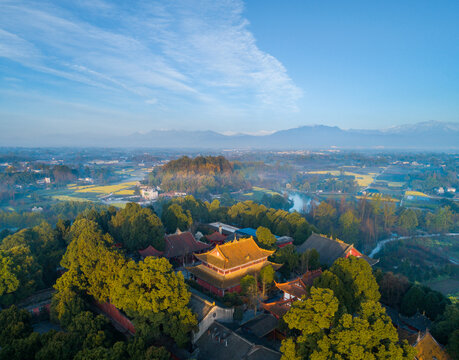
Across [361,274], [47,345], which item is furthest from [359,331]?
[47,345]

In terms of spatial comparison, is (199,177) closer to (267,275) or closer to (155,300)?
(267,275)

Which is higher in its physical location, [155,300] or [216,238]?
[155,300]

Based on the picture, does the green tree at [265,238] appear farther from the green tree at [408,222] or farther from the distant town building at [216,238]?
the green tree at [408,222]

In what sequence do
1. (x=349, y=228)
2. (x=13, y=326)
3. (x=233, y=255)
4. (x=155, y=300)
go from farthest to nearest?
(x=349, y=228)
(x=233, y=255)
(x=155, y=300)
(x=13, y=326)

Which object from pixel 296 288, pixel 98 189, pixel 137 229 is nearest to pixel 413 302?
pixel 296 288

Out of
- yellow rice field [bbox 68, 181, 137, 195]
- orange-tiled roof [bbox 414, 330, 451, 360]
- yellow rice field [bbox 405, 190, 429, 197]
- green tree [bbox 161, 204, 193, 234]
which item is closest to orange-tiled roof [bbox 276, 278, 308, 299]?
orange-tiled roof [bbox 414, 330, 451, 360]

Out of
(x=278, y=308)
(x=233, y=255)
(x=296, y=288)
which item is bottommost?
(x=278, y=308)

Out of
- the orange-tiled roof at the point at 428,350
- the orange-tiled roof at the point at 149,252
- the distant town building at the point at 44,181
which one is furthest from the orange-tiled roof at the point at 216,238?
the distant town building at the point at 44,181

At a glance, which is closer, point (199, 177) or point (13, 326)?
point (13, 326)
